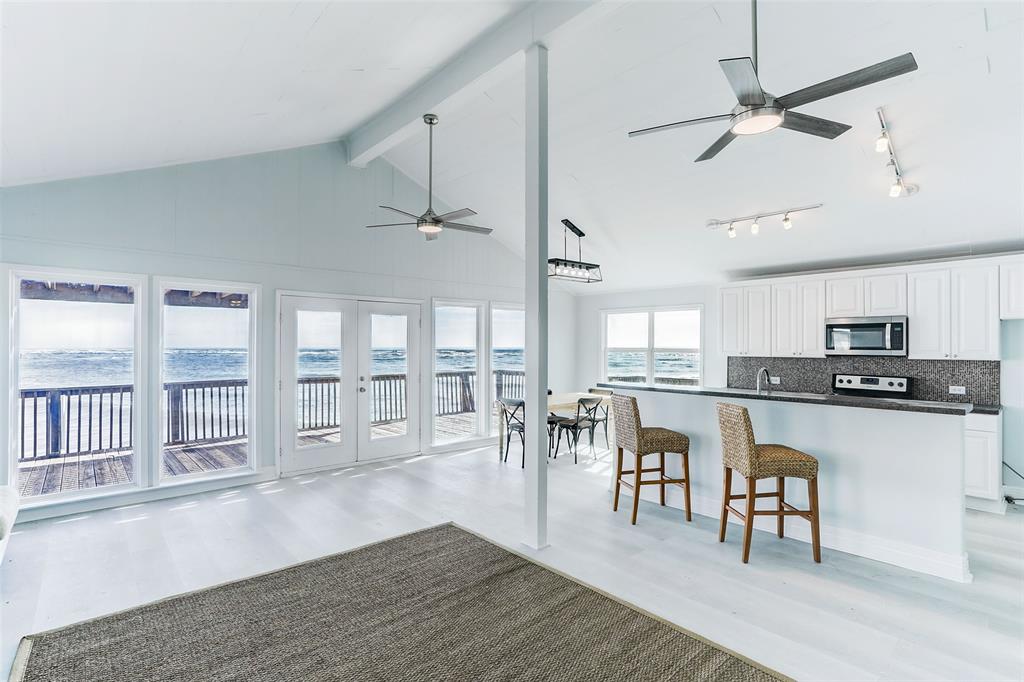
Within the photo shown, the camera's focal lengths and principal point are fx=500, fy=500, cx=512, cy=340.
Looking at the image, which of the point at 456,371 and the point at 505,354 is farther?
the point at 505,354

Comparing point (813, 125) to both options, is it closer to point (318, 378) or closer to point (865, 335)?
point (865, 335)

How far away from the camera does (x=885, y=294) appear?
5.06m

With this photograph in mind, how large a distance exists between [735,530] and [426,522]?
2371 mm

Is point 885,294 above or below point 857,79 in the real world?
below

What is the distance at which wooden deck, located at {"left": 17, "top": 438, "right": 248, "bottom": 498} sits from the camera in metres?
4.19

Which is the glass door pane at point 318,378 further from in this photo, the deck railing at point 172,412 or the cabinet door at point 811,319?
the cabinet door at point 811,319

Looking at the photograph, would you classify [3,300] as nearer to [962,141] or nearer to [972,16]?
[972,16]

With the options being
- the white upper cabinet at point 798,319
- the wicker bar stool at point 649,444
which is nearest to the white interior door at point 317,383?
the wicker bar stool at point 649,444

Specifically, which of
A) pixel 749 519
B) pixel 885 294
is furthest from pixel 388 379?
pixel 885 294

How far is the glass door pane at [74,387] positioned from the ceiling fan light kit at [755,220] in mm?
5683

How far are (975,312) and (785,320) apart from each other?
161 cm

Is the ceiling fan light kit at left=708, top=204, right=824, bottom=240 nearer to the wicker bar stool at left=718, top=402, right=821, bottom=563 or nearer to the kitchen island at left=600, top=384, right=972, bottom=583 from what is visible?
the kitchen island at left=600, top=384, right=972, bottom=583

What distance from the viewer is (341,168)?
18.7 feet

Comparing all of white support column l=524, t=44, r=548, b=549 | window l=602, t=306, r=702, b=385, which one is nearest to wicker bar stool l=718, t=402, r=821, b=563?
white support column l=524, t=44, r=548, b=549
